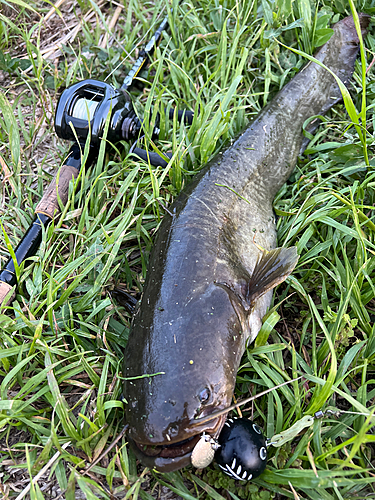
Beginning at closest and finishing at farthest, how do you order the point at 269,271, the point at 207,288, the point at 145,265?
the point at 207,288, the point at 269,271, the point at 145,265

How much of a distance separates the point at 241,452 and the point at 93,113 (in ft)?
8.38

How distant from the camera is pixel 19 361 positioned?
7.69 feet

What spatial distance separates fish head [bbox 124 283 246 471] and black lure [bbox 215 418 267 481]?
0.07m

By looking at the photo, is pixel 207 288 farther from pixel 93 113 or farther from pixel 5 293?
pixel 93 113

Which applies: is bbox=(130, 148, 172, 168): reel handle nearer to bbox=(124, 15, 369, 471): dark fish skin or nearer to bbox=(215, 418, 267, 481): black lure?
bbox=(124, 15, 369, 471): dark fish skin

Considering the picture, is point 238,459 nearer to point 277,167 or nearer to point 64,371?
point 64,371

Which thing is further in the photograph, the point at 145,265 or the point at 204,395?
the point at 145,265

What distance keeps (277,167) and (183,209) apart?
3.40 ft

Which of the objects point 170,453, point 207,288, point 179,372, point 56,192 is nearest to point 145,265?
point 207,288

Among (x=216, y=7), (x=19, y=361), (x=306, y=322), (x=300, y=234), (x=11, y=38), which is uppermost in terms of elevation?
(x=11, y=38)

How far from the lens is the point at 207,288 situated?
227cm

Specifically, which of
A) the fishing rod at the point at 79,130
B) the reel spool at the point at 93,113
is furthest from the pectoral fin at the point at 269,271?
the reel spool at the point at 93,113

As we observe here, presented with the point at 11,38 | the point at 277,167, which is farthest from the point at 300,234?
the point at 11,38

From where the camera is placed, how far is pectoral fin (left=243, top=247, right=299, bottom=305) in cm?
239
